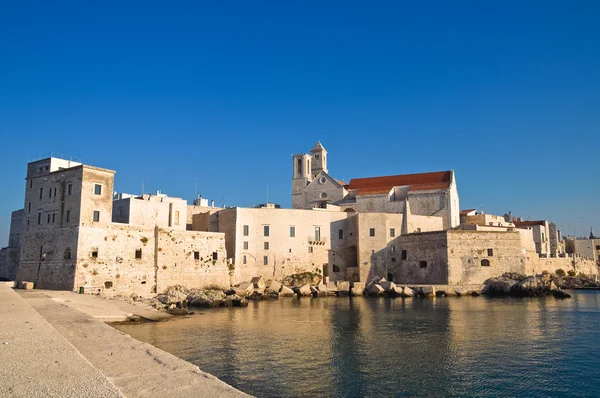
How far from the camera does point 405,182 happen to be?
54.1 m

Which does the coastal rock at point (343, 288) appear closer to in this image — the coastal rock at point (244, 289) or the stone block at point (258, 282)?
the stone block at point (258, 282)

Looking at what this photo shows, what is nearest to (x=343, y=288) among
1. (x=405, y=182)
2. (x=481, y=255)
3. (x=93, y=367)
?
(x=481, y=255)

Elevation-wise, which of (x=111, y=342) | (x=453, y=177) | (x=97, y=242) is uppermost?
(x=453, y=177)

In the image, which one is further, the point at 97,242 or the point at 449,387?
the point at 97,242

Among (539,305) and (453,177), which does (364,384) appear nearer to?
(539,305)

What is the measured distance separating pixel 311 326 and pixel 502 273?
28.3 m

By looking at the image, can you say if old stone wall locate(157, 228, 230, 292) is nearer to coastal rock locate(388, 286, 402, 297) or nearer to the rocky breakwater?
coastal rock locate(388, 286, 402, 297)

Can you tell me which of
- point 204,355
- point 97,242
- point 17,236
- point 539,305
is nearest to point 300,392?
point 204,355

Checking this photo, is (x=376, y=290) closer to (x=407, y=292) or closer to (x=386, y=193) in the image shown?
(x=407, y=292)

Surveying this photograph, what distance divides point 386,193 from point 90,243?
104ft

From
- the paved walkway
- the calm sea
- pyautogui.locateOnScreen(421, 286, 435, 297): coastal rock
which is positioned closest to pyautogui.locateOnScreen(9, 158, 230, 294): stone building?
the calm sea

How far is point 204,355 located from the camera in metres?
15.9

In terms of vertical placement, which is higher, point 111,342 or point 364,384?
point 111,342

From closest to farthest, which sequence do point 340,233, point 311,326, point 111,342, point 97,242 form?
point 111,342, point 311,326, point 97,242, point 340,233
